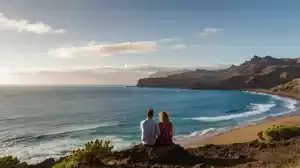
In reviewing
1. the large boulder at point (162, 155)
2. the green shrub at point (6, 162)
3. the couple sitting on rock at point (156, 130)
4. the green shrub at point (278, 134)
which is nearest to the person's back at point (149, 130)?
the couple sitting on rock at point (156, 130)

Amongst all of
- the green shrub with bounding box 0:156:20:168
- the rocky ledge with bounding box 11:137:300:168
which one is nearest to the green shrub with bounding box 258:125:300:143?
the rocky ledge with bounding box 11:137:300:168

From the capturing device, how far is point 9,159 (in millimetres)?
11570

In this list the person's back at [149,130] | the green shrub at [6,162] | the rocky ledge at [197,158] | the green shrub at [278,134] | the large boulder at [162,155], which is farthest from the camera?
the green shrub at [278,134]

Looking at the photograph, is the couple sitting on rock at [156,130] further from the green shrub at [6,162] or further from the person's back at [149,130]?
the green shrub at [6,162]

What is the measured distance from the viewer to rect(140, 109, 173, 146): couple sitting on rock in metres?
11.7

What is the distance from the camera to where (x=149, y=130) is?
1175 cm

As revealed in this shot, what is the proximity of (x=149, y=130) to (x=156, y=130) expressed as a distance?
0.23 metres

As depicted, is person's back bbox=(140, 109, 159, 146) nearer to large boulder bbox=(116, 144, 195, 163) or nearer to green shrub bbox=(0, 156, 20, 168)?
large boulder bbox=(116, 144, 195, 163)

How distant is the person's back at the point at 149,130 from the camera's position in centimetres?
1170

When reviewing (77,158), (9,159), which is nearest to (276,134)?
(77,158)

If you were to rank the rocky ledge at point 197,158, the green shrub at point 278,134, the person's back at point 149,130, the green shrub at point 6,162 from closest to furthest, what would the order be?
the green shrub at point 6,162 → the rocky ledge at point 197,158 → the person's back at point 149,130 → the green shrub at point 278,134

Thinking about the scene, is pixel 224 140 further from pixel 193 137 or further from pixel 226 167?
pixel 226 167

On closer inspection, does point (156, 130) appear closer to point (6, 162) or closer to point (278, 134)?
point (6, 162)

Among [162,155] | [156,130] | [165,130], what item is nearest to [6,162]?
[156,130]
